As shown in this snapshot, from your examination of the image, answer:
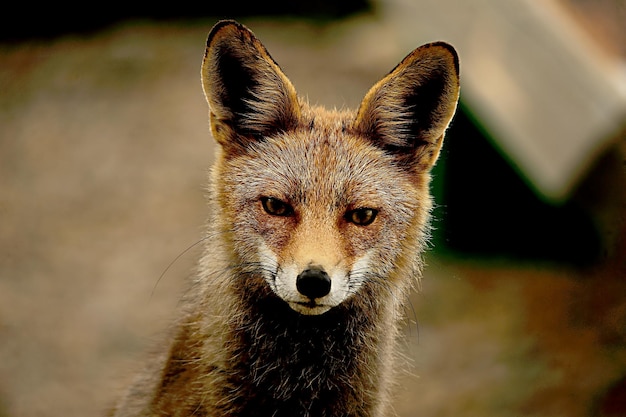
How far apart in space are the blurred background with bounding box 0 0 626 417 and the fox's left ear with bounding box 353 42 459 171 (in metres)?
2.28

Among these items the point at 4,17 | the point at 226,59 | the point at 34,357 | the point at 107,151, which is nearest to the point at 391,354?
the point at 226,59

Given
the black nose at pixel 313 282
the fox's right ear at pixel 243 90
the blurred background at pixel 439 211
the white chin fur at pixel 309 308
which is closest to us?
the black nose at pixel 313 282

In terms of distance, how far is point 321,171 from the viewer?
12.5 feet

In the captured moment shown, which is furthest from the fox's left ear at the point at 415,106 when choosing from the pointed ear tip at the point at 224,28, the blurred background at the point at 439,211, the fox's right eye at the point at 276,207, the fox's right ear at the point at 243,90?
the blurred background at the point at 439,211

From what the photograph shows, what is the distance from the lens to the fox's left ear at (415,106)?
3854mm

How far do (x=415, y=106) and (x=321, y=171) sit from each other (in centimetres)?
70

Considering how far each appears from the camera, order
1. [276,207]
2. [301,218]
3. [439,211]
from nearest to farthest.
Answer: [301,218] < [276,207] < [439,211]

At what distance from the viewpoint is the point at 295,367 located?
4.08 metres

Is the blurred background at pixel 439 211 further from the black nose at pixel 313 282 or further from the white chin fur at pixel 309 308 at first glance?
the black nose at pixel 313 282

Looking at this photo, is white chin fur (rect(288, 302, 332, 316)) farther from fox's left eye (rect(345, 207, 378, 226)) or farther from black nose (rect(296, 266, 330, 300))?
fox's left eye (rect(345, 207, 378, 226))

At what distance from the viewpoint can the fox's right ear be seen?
3838mm

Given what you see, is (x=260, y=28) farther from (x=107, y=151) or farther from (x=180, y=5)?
(x=107, y=151)

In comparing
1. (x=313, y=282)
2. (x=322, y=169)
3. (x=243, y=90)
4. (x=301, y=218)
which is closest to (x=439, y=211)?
(x=243, y=90)

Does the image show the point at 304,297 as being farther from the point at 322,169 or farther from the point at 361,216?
the point at 322,169
